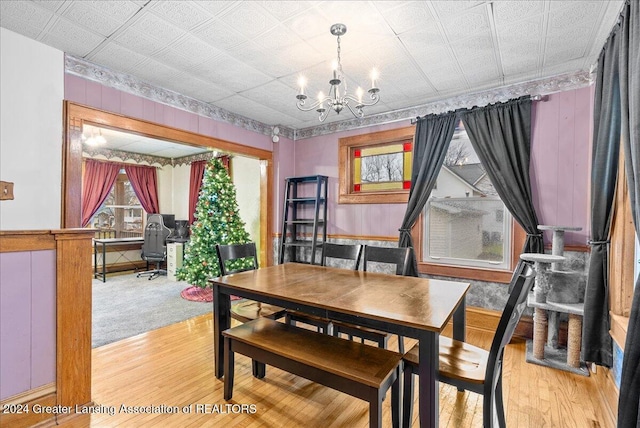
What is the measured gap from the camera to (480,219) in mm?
3422

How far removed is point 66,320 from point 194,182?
5.06 metres

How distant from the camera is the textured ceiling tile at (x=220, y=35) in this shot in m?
2.16

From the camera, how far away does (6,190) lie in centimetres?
204

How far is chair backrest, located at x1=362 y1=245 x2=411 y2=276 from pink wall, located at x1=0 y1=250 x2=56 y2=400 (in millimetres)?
2254

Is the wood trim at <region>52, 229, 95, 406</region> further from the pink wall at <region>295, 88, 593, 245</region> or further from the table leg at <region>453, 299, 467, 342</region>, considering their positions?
the pink wall at <region>295, 88, 593, 245</region>

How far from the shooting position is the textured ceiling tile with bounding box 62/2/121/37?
6.52ft

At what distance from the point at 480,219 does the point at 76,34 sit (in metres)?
4.07

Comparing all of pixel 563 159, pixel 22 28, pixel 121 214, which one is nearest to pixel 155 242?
pixel 121 214

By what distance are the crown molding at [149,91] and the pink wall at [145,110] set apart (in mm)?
42

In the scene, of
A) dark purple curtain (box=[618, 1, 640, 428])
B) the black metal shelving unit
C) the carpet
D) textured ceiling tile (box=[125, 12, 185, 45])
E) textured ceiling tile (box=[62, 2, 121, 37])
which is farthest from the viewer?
the black metal shelving unit

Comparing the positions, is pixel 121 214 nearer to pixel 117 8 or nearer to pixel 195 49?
pixel 195 49

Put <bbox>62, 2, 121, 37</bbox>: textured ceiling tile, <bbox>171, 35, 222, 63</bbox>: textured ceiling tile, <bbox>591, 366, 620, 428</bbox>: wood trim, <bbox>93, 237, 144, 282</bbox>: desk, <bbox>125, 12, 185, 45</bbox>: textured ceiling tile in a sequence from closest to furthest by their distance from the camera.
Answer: <bbox>591, 366, 620, 428</bbox>: wood trim
<bbox>62, 2, 121, 37</bbox>: textured ceiling tile
<bbox>125, 12, 185, 45</bbox>: textured ceiling tile
<bbox>171, 35, 222, 63</bbox>: textured ceiling tile
<bbox>93, 237, 144, 282</bbox>: desk

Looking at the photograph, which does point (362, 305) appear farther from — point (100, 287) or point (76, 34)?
point (100, 287)

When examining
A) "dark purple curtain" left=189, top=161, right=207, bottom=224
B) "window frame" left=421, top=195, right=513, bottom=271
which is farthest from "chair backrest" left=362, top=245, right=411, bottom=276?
"dark purple curtain" left=189, top=161, right=207, bottom=224
